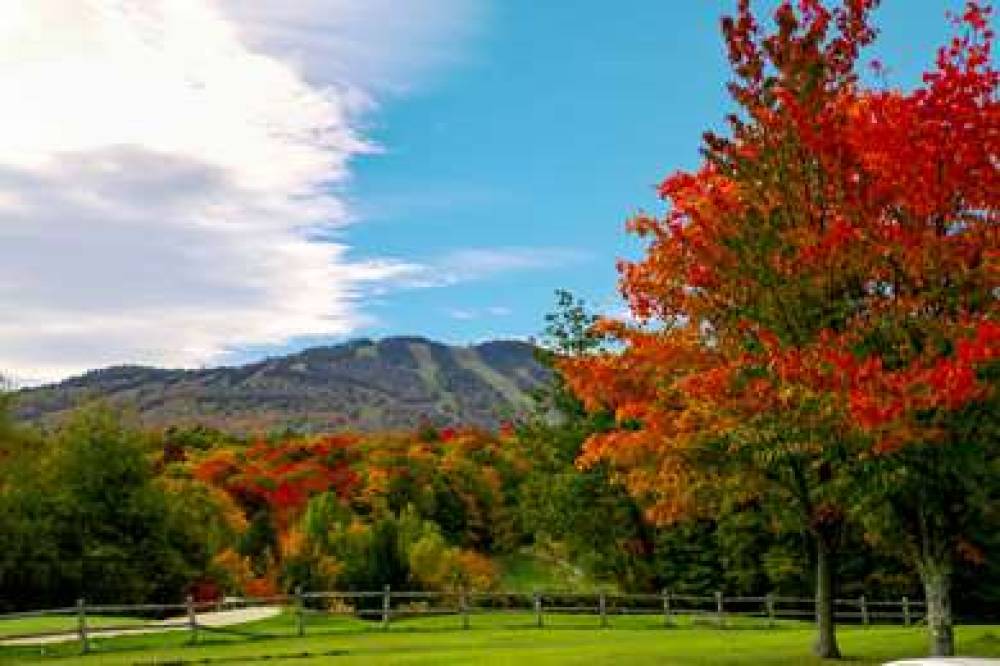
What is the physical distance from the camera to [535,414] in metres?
66.4

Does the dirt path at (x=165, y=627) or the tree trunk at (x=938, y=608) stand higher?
the tree trunk at (x=938, y=608)

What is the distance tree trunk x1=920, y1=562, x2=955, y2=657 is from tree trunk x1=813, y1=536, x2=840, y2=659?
180 inches

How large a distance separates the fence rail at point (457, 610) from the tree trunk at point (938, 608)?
818 inches

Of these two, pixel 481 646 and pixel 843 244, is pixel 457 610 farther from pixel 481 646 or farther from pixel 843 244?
pixel 843 244

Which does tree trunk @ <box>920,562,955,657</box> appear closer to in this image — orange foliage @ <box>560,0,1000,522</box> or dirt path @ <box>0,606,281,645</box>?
orange foliage @ <box>560,0,1000,522</box>

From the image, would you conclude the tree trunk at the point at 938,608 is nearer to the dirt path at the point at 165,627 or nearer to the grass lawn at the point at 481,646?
the grass lawn at the point at 481,646

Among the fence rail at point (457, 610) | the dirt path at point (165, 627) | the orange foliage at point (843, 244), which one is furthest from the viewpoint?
the fence rail at point (457, 610)

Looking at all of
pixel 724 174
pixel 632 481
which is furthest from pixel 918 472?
pixel 632 481

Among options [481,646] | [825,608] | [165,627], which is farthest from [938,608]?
[165,627]

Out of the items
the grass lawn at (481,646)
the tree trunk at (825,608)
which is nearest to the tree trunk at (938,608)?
the grass lawn at (481,646)

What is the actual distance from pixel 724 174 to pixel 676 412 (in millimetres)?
6741

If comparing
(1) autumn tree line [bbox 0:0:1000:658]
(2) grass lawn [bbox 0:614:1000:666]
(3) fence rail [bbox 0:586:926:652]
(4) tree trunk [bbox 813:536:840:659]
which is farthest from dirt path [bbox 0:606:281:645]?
(4) tree trunk [bbox 813:536:840:659]

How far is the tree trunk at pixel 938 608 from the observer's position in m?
24.7

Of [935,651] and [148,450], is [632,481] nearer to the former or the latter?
[935,651]
